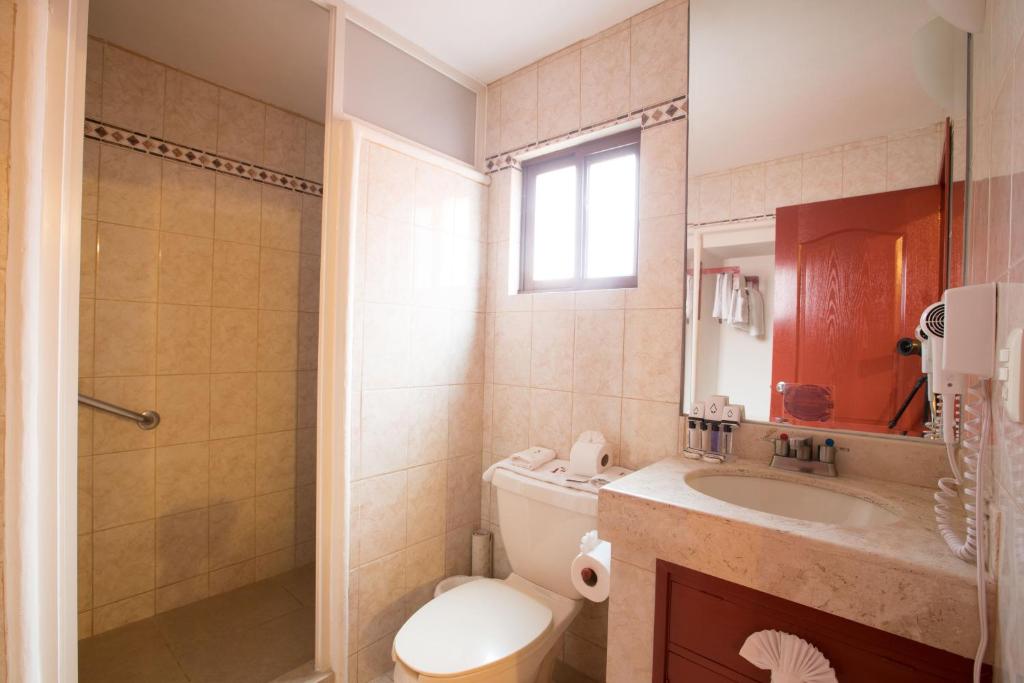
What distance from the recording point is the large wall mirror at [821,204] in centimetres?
107

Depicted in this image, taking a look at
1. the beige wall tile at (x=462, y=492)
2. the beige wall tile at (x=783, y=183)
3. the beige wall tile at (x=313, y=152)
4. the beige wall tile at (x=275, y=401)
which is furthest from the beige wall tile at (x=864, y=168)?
the beige wall tile at (x=275, y=401)

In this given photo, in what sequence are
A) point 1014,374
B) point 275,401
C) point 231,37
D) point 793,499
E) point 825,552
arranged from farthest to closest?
point 275,401, point 231,37, point 793,499, point 825,552, point 1014,374

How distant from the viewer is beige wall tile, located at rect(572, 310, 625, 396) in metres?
1.54

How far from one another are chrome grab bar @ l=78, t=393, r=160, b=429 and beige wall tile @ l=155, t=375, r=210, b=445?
4cm

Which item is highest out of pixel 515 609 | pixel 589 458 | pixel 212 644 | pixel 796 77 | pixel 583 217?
pixel 796 77

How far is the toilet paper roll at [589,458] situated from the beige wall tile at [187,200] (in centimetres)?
185

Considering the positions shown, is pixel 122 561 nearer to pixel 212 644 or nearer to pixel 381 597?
pixel 212 644

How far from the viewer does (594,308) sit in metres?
1.60

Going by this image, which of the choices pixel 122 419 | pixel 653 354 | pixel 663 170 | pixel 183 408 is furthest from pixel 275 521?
pixel 663 170

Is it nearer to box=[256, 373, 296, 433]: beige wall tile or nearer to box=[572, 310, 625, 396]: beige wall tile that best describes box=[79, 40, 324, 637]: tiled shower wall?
box=[256, 373, 296, 433]: beige wall tile

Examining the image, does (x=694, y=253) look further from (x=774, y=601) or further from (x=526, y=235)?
(x=774, y=601)

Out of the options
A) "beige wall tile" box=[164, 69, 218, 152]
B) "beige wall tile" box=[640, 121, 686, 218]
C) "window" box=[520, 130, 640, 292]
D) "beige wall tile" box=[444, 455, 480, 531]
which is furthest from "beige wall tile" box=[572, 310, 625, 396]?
"beige wall tile" box=[164, 69, 218, 152]

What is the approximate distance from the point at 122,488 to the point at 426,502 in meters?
1.23

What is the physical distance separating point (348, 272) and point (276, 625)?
152 cm
